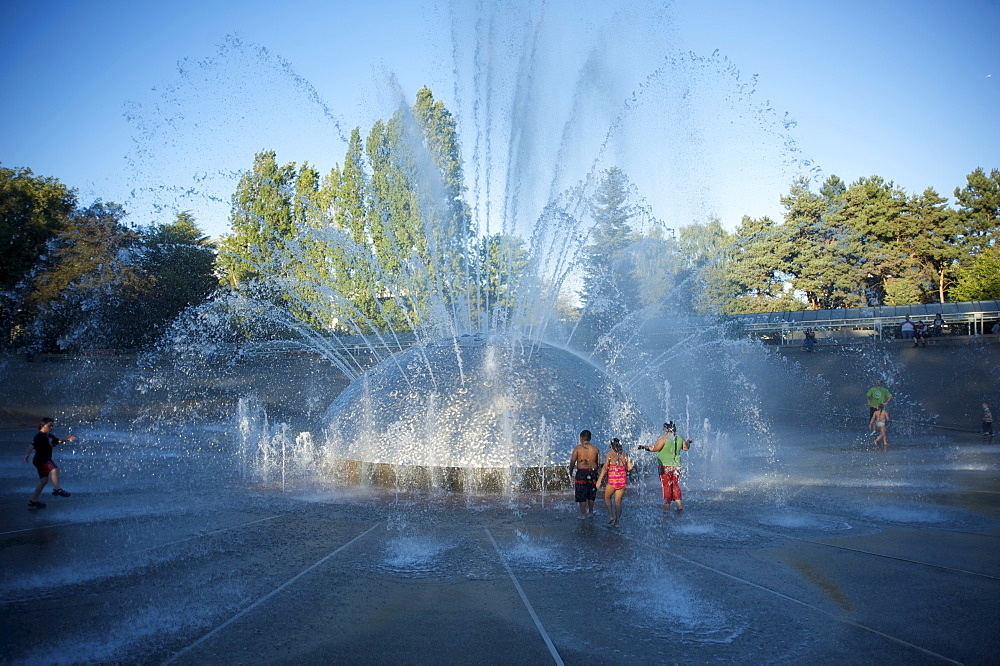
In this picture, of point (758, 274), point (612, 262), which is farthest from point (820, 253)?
point (612, 262)

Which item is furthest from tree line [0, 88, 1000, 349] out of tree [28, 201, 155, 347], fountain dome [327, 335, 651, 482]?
fountain dome [327, 335, 651, 482]

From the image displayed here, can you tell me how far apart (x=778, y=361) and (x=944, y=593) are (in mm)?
25846

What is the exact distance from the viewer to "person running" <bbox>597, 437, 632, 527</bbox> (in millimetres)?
8414

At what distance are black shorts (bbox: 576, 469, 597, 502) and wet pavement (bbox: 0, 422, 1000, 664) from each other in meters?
0.37

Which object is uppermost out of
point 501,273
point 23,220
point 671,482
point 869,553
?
point 23,220

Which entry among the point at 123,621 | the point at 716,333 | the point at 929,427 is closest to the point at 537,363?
the point at 123,621

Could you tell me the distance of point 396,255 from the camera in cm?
2658

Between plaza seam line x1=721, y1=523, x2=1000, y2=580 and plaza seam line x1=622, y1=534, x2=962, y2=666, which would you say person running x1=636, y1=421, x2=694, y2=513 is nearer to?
plaza seam line x1=721, y1=523, x2=1000, y2=580

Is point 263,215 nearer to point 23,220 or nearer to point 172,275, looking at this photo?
point 172,275

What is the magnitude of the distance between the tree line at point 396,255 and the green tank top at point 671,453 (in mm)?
9624

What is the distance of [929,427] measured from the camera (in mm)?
19828

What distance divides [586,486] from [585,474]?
0.16 m

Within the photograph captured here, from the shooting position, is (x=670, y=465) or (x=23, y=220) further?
(x=23, y=220)

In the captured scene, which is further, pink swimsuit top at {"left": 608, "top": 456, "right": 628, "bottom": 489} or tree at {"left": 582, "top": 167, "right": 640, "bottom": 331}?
tree at {"left": 582, "top": 167, "right": 640, "bottom": 331}
